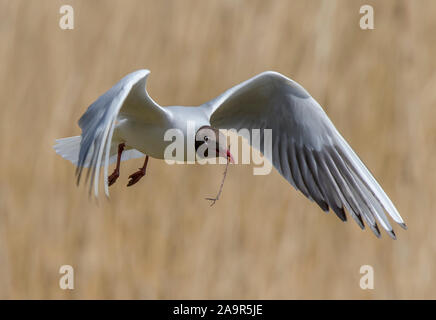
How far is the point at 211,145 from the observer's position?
57.1 inches

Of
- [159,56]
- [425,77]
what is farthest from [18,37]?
[425,77]

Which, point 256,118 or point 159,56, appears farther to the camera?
point 159,56

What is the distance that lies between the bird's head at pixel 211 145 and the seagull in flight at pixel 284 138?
0.20ft

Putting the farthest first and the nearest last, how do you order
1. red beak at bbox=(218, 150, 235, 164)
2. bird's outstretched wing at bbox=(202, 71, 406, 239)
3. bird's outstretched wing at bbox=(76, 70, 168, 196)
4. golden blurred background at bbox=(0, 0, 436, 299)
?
golden blurred background at bbox=(0, 0, 436, 299), bird's outstretched wing at bbox=(202, 71, 406, 239), red beak at bbox=(218, 150, 235, 164), bird's outstretched wing at bbox=(76, 70, 168, 196)

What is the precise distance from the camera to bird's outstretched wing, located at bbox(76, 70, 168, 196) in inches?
50.9

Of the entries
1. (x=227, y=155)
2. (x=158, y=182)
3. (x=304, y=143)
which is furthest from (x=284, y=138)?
(x=158, y=182)

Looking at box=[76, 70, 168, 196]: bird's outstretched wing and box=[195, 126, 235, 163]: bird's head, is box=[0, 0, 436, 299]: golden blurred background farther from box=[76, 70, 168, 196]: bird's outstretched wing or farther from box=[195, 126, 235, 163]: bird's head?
box=[195, 126, 235, 163]: bird's head

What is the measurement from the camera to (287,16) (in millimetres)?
2629

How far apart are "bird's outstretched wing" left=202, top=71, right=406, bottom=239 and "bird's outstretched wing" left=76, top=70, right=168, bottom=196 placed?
25 centimetres

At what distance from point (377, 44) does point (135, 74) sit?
4.88 ft

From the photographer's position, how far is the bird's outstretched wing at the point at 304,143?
1.80m

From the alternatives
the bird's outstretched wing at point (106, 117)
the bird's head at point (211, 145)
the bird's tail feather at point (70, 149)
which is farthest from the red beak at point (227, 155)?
the bird's tail feather at point (70, 149)

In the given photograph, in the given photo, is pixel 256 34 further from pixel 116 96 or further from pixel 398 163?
pixel 116 96

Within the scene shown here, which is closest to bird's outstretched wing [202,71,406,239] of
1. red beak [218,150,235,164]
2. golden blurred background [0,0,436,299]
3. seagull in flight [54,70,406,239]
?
seagull in flight [54,70,406,239]
